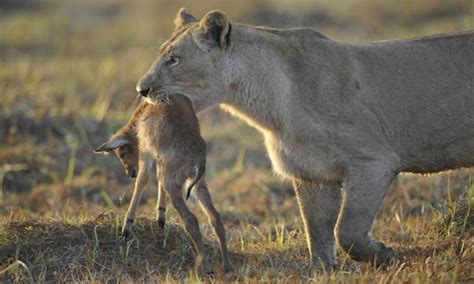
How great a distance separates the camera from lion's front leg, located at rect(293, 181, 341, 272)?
23.5 feet

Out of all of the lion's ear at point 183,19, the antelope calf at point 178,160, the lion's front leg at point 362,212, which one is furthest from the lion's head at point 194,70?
the lion's front leg at point 362,212

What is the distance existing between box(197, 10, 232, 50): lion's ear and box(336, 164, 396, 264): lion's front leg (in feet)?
4.39

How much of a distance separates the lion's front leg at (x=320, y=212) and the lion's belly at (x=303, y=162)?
0.93ft

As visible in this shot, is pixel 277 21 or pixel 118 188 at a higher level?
pixel 277 21

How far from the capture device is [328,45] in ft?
23.2

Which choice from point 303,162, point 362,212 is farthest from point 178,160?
point 362,212

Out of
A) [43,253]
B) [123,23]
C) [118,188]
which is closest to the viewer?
[43,253]

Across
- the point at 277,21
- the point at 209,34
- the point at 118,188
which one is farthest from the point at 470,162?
the point at 277,21

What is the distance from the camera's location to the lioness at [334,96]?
6.66 meters

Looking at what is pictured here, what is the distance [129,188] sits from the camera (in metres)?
11.0

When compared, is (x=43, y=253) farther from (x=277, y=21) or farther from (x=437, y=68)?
(x=277, y=21)

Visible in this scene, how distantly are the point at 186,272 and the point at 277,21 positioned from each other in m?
13.0

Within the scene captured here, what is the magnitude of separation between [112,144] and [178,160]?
→ 96 cm

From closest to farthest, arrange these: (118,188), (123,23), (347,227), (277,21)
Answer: (347,227)
(118,188)
(277,21)
(123,23)
